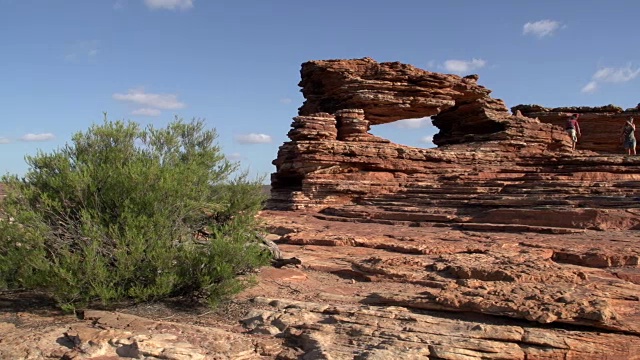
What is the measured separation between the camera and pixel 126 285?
7848 mm

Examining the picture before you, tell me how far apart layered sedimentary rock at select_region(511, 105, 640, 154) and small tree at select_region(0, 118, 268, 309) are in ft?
82.8

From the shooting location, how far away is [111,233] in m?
7.69

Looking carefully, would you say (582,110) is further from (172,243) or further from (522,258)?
(172,243)

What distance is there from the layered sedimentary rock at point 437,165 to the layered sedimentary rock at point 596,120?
637 centimetres

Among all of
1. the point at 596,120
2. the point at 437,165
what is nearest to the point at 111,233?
the point at 437,165

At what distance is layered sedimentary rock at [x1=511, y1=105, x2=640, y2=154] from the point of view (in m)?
29.7

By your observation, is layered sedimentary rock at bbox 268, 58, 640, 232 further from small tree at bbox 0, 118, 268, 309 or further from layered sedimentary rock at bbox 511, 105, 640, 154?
small tree at bbox 0, 118, 268, 309

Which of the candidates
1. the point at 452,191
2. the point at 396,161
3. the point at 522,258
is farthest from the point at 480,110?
the point at 522,258

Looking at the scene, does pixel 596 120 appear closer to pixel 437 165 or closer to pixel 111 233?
pixel 437 165

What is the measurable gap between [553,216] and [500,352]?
883 cm

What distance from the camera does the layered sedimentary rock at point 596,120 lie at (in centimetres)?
2967

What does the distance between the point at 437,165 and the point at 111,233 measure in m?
Result: 14.7

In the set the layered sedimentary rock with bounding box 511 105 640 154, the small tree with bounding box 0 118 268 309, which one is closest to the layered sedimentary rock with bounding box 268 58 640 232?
the layered sedimentary rock with bounding box 511 105 640 154

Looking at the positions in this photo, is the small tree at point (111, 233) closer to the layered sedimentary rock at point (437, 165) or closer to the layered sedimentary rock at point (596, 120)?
the layered sedimentary rock at point (437, 165)
